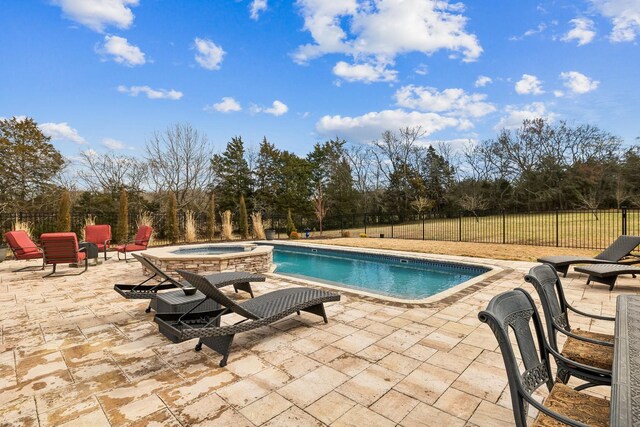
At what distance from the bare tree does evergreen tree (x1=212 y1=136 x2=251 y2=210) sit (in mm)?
2667

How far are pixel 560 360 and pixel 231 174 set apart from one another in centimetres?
2476

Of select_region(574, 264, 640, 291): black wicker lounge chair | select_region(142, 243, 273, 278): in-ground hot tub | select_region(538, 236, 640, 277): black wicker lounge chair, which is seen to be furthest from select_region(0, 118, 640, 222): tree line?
select_region(574, 264, 640, 291): black wicker lounge chair

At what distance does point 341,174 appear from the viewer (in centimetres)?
2978

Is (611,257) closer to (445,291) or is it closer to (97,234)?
(445,291)

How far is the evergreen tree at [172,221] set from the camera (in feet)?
44.6

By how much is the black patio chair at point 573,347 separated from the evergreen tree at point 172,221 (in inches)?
546

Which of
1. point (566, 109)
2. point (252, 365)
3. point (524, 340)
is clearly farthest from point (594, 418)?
point (566, 109)

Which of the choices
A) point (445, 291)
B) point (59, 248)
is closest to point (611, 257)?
point (445, 291)

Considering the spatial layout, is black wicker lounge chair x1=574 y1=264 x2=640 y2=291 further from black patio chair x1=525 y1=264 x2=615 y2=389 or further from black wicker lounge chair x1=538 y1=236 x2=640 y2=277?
black patio chair x1=525 y1=264 x2=615 y2=389

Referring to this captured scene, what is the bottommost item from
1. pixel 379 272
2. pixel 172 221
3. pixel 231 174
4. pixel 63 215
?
pixel 379 272

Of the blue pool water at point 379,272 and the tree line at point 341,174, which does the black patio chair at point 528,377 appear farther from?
the tree line at point 341,174

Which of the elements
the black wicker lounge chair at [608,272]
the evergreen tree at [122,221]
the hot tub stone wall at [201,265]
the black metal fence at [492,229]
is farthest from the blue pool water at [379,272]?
the evergreen tree at [122,221]

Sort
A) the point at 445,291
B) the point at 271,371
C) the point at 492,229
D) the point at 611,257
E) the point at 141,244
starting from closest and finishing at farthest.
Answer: the point at 271,371 < the point at 445,291 < the point at 611,257 < the point at 141,244 < the point at 492,229

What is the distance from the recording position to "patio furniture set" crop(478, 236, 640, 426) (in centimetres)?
110
